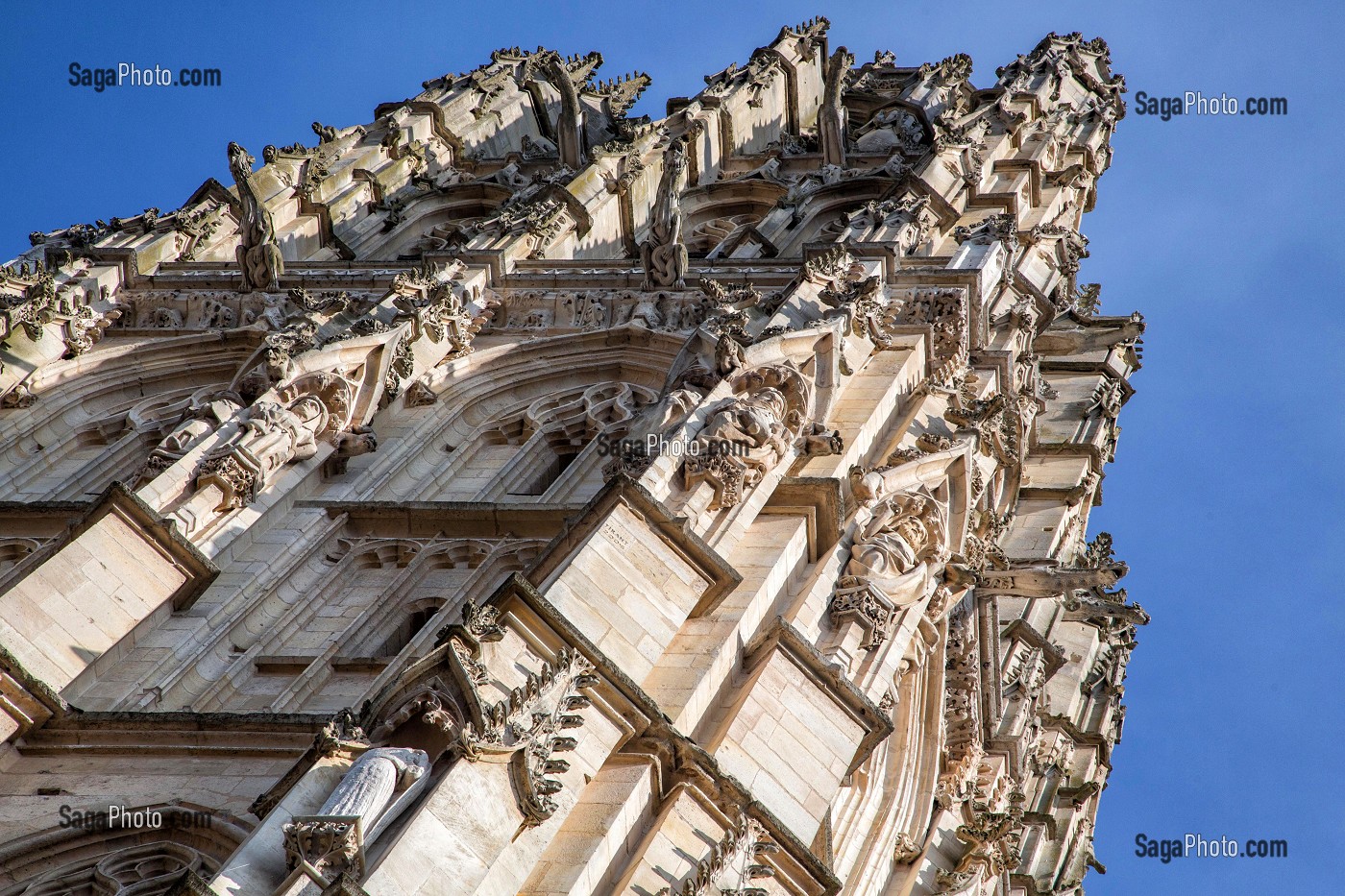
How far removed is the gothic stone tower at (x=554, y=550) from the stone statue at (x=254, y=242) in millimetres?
77

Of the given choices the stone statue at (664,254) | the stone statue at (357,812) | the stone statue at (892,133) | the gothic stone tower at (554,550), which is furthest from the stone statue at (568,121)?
the stone statue at (357,812)

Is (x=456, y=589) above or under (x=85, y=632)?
above

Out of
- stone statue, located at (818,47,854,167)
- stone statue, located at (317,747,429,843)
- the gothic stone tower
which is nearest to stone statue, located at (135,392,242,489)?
the gothic stone tower

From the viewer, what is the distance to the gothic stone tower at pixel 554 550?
13250 millimetres

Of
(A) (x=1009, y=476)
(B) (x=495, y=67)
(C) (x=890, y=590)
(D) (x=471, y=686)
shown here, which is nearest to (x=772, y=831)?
(D) (x=471, y=686)

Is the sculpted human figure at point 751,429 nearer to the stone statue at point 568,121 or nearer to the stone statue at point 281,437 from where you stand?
the stone statue at point 281,437

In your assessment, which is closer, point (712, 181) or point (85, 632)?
point (85, 632)

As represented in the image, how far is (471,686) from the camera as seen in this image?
12.5 metres

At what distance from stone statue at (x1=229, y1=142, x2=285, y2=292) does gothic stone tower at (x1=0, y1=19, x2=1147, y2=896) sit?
3.1 inches

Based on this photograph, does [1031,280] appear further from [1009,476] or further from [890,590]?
[890,590]

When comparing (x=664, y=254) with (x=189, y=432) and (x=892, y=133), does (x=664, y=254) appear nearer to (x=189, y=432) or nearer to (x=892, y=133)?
(x=189, y=432)

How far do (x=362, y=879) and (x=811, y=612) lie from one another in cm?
A: 660

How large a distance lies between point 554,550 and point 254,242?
13.3 meters

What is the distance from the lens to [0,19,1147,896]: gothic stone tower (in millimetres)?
13250
